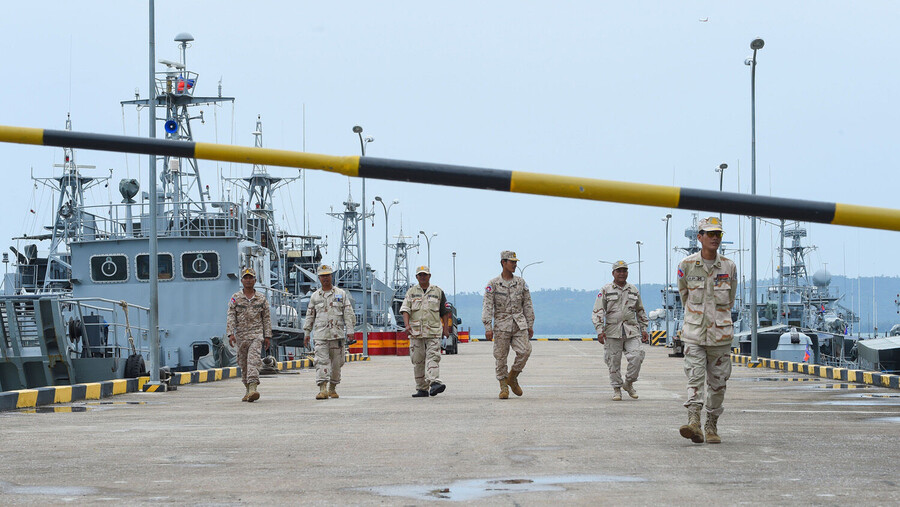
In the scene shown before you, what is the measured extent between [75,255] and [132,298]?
2.16 metres

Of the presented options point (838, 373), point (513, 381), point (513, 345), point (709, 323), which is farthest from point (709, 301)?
point (838, 373)

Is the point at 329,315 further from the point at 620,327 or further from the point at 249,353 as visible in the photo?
the point at 620,327

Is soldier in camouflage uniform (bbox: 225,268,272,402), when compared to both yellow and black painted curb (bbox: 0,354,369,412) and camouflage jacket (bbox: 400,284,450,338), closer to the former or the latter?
camouflage jacket (bbox: 400,284,450,338)

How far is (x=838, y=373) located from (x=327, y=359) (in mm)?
11433

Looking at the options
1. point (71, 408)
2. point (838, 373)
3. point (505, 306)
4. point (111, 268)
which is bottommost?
point (838, 373)

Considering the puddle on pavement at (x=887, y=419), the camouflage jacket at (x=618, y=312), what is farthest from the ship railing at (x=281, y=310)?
the puddle on pavement at (x=887, y=419)

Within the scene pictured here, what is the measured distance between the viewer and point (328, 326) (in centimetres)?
1678

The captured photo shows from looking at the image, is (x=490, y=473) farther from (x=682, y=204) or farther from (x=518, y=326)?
(x=518, y=326)

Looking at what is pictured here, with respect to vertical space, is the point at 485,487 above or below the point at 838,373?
above

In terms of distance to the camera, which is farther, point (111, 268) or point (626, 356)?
point (111, 268)

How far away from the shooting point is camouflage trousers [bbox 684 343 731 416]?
970cm

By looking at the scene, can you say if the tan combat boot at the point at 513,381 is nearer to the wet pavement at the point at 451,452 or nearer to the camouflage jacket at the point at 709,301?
the wet pavement at the point at 451,452

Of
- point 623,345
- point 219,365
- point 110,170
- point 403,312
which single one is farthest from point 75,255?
point 623,345

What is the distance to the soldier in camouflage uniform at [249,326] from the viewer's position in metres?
16.4
